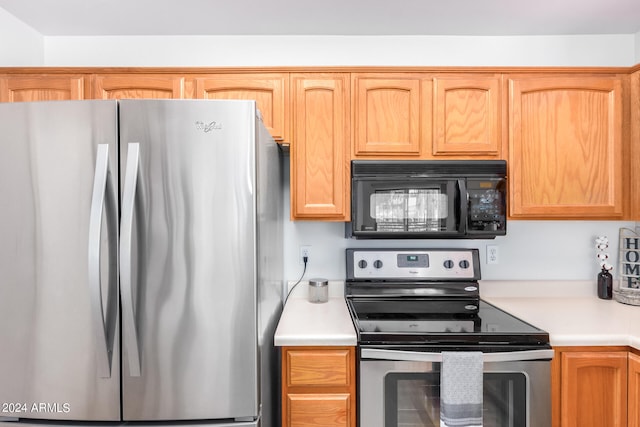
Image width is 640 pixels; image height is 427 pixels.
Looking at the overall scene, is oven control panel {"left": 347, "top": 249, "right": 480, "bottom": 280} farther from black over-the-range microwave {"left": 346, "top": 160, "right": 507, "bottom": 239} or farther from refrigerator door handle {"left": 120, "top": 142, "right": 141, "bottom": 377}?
refrigerator door handle {"left": 120, "top": 142, "right": 141, "bottom": 377}

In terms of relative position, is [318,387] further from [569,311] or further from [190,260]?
[569,311]

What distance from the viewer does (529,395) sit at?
4.96ft

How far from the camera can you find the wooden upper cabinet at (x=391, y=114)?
74.7 inches

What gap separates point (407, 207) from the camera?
1.90 meters

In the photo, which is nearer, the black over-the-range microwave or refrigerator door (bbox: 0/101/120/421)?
refrigerator door (bbox: 0/101/120/421)

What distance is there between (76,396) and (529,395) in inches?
67.1

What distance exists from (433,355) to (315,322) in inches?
20.9

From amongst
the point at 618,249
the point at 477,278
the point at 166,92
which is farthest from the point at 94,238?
the point at 618,249

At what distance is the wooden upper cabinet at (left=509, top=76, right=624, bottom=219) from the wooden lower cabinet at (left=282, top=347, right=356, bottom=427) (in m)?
1.18

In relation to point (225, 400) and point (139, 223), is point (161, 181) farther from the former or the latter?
point (225, 400)

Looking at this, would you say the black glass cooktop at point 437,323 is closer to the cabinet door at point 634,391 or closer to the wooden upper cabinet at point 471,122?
the cabinet door at point 634,391

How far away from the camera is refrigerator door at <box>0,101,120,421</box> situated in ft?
4.12

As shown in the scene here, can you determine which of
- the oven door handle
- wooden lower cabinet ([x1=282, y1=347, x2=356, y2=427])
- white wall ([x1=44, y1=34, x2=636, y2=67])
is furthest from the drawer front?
white wall ([x1=44, y1=34, x2=636, y2=67])

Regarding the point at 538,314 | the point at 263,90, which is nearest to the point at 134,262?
the point at 263,90
